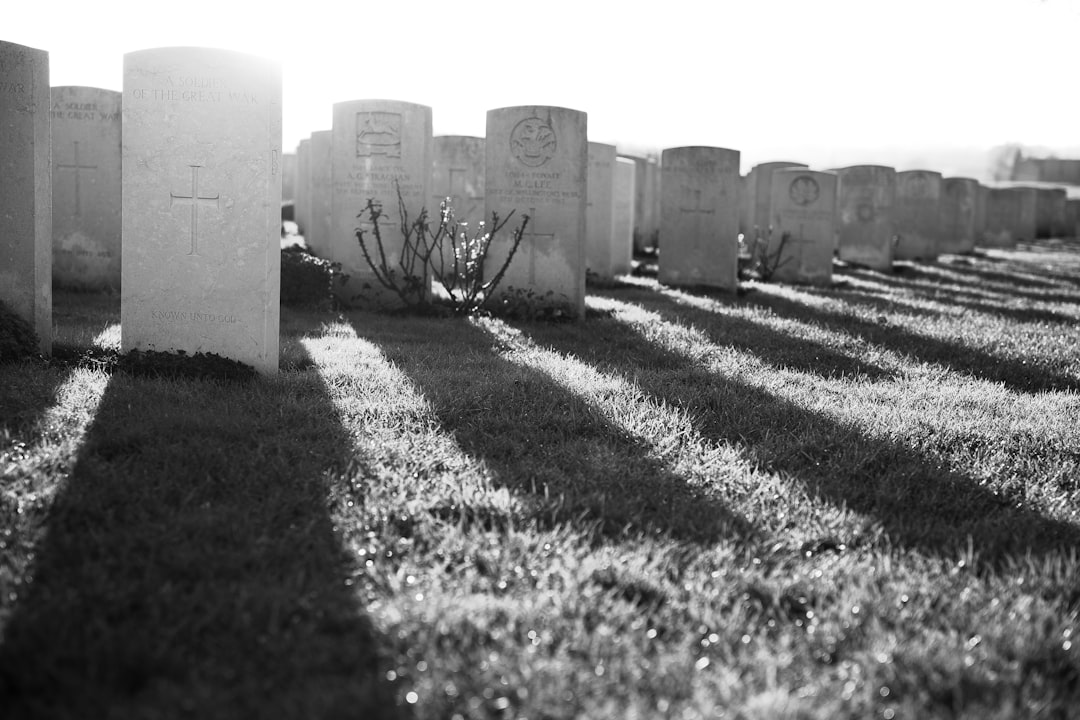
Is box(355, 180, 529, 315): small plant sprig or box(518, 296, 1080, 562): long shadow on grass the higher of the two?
box(355, 180, 529, 315): small plant sprig

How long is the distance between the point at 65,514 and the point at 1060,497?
3.76 m

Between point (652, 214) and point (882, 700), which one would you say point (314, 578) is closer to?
point (882, 700)

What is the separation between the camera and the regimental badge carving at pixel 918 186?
2122 centimetres

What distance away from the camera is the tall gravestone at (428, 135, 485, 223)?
12.7 m

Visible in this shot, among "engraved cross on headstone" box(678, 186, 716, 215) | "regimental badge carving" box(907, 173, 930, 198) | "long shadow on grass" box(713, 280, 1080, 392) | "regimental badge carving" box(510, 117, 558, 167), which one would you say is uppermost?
"regimental badge carving" box(907, 173, 930, 198)

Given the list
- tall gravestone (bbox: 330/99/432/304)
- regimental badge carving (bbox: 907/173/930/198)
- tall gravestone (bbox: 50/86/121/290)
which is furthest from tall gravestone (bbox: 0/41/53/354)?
regimental badge carving (bbox: 907/173/930/198)

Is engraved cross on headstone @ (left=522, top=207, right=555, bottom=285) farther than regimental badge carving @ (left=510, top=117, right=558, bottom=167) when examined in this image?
Yes

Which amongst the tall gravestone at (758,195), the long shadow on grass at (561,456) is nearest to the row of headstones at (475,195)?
the long shadow on grass at (561,456)

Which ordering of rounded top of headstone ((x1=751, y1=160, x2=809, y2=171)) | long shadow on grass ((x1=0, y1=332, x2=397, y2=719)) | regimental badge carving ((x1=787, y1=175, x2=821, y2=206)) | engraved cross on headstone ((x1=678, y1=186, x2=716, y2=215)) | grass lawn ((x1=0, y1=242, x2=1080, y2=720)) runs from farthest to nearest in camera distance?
rounded top of headstone ((x1=751, y1=160, x2=809, y2=171)), regimental badge carving ((x1=787, y1=175, x2=821, y2=206)), engraved cross on headstone ((x1=678, y1=186, x2=716, y2=215)), grass lawn ((x1=0, y1=242, x2=1080, y2=720)), long shadow on grass ((x1=0, y1=332, x2=397, y2=719))

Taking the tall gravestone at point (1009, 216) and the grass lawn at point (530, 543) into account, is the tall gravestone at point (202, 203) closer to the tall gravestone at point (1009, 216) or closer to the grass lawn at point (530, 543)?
the grass lawn at point (530, 543)

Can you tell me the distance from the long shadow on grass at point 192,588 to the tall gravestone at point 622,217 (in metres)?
9.58

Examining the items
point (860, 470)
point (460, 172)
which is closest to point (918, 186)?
point (460, 172)

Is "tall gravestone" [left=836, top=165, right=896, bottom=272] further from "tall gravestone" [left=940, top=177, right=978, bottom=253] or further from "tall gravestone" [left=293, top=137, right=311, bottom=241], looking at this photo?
"tall gravestone" [left=293, top=137, right=311, bottom=241]

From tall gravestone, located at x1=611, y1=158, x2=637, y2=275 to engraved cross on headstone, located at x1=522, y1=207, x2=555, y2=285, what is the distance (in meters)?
4.09
